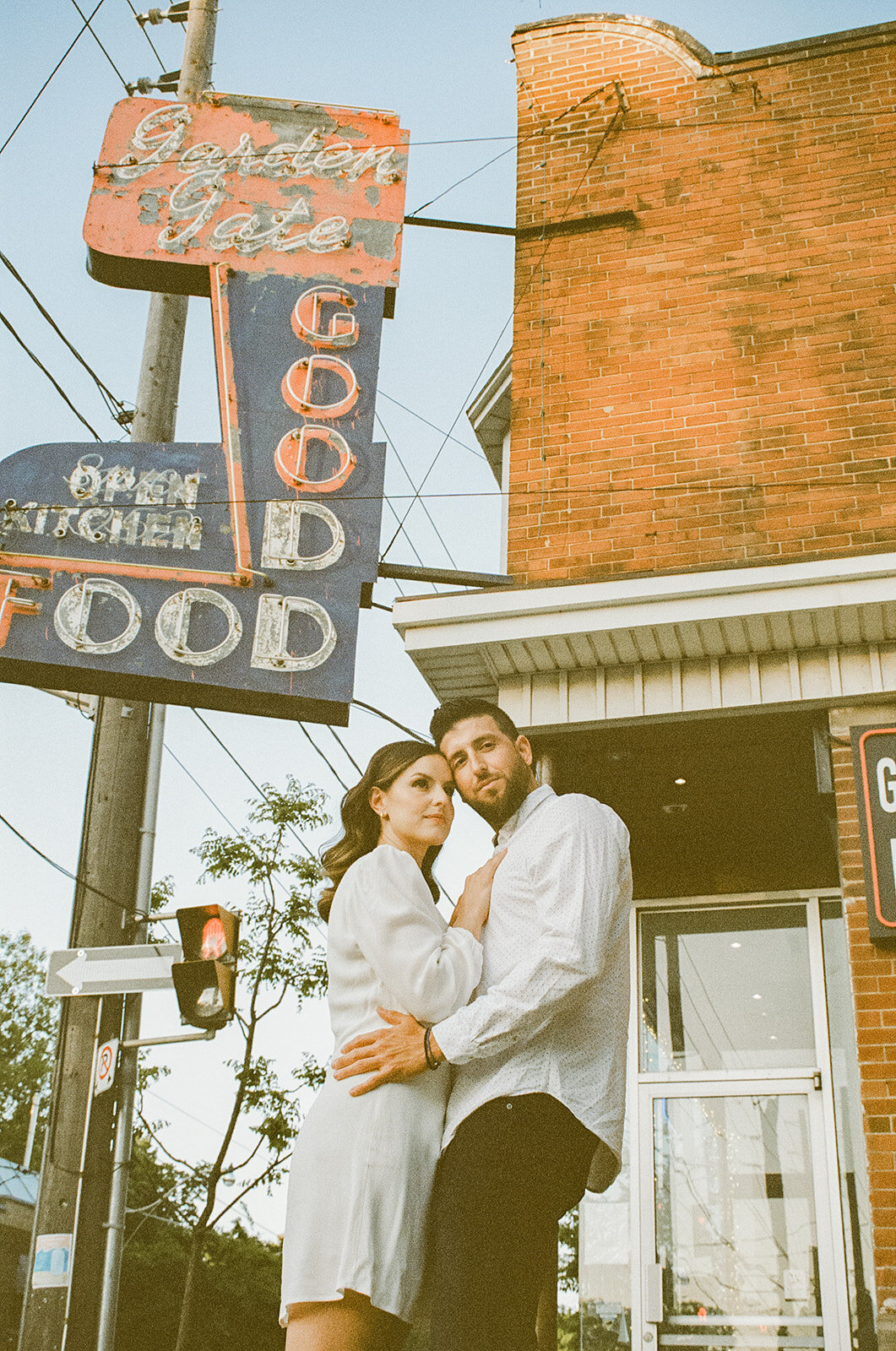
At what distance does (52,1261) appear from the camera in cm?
619

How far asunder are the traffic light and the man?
4511 mm

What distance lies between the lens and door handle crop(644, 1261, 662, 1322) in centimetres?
752

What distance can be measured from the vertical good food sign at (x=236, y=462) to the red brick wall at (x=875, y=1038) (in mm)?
3015

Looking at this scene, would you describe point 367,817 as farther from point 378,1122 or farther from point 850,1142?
point 850,1142

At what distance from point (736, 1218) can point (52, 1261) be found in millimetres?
4211

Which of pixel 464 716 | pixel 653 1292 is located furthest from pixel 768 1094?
pixel 464 716

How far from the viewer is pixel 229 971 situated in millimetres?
6844

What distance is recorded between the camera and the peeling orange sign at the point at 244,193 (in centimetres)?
873

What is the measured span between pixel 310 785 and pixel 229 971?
825 centimetres

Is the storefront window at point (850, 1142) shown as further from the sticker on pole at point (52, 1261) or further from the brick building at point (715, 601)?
the sticker on pole at point (52, 1261)

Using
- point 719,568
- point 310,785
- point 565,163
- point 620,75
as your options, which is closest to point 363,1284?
point 719,568

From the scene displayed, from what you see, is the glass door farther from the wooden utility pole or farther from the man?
the man

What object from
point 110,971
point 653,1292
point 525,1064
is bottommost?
point 653,1292

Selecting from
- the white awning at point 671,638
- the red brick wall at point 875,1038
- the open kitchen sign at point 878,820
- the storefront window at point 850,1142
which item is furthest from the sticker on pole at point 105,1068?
the storefront window at point 850,1142
